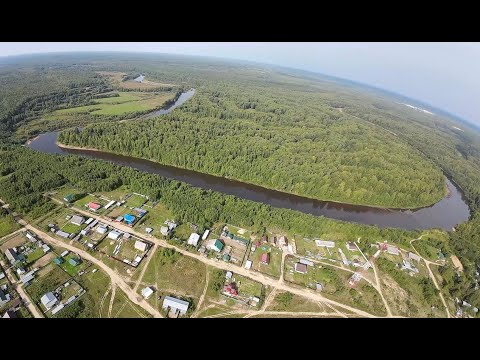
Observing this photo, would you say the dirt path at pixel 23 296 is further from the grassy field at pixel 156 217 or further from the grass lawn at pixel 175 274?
the grassy field at pixel 156 217

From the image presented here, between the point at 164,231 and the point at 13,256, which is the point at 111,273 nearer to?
the point at 164,231

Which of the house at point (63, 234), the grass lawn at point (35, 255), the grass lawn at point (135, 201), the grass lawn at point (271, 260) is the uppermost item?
the grass lawn at point (271, 260)

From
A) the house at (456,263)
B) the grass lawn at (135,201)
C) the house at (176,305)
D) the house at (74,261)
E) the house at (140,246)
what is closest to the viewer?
the house at (176,305)

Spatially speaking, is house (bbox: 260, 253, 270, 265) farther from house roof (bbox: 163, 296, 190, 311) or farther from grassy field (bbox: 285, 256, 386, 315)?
house roof (bbox: 163, 296, 190, 311)

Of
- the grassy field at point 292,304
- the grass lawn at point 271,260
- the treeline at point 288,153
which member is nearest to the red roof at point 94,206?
the treeline at point 288,153

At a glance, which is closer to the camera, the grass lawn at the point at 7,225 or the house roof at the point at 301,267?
the house roof at the point at 301,267
